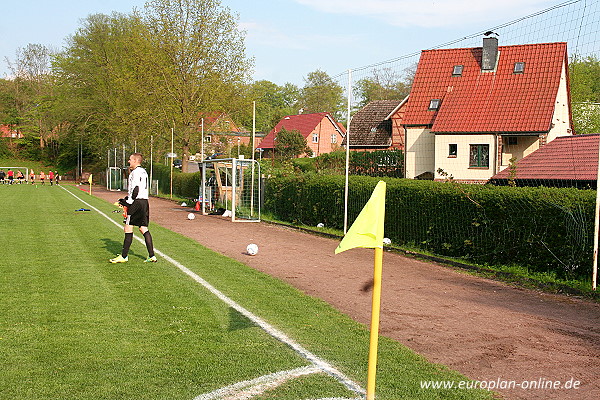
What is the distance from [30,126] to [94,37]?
2712 centimetres

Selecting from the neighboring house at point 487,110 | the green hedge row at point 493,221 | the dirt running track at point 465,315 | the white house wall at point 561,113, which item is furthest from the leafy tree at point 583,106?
the dirt running track at point 465,315

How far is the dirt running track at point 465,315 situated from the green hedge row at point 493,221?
0.96 m

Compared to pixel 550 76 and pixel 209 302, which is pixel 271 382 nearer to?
pixel 209 302

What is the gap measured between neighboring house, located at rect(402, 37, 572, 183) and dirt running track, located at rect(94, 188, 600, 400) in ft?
71.9

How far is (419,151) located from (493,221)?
26356 mm

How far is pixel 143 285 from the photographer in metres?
8.84

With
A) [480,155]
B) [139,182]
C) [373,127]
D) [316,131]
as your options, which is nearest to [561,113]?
[480,155]

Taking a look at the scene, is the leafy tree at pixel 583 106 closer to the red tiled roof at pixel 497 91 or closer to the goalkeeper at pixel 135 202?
the red tiled roof at pixel 497 91

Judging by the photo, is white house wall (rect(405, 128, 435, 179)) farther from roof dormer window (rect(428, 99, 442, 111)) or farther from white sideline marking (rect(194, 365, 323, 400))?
white sideline marking (rect(194, 365, 323, 400))

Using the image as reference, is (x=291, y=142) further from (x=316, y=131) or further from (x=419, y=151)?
(x=419, y=151)

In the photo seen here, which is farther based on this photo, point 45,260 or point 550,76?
point 550,76

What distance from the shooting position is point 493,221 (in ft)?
39.0

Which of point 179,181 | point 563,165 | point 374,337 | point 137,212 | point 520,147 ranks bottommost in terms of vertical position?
point 374,337

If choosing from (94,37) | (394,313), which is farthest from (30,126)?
(394,313)
